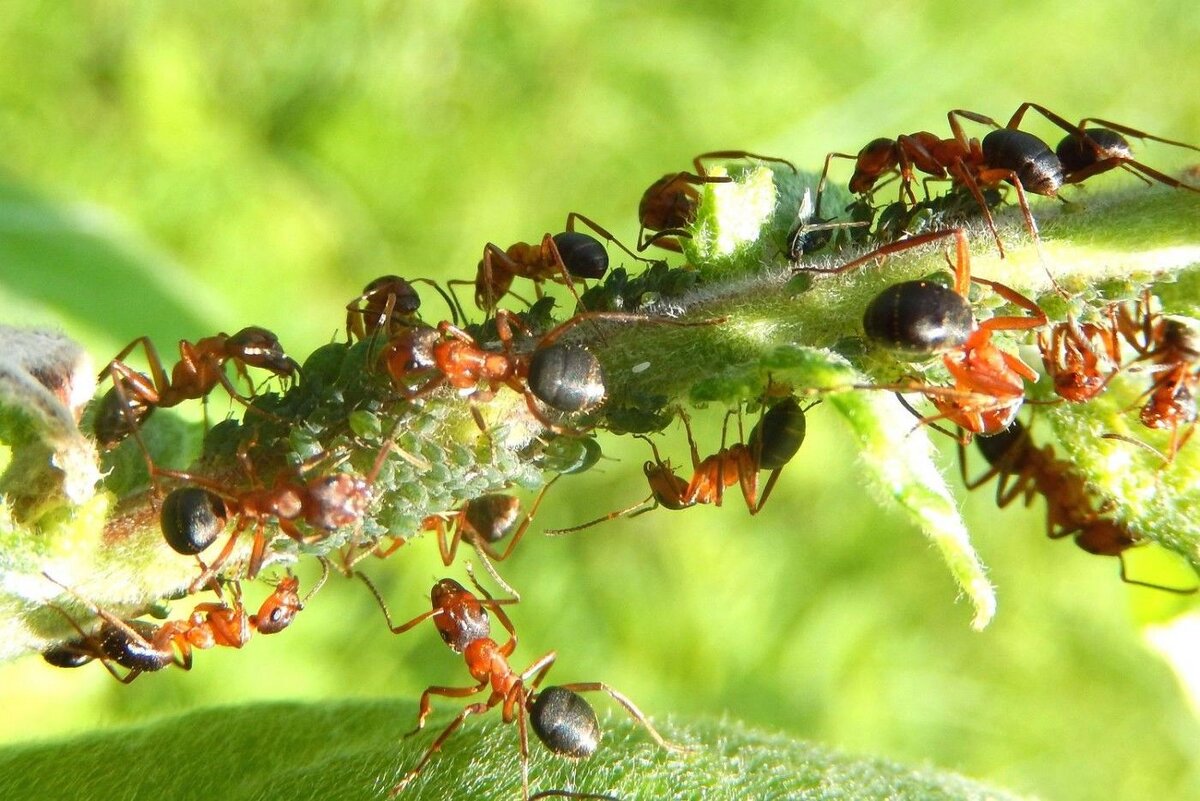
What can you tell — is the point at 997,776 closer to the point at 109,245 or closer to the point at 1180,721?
the point at 1180,721

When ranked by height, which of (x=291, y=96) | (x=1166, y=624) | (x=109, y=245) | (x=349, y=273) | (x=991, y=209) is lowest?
(x=1166, y=624)

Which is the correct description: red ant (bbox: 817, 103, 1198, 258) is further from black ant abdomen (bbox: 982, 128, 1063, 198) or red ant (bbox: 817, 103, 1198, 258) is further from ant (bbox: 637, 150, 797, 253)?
ant (bbox: 637, 150, 797, 253)

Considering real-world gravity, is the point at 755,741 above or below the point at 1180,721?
above

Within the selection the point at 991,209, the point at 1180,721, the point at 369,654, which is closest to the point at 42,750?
the point at 991,209

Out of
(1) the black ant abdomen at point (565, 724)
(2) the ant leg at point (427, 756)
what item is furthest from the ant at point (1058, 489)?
(2) the ant leg at point (427, 756)

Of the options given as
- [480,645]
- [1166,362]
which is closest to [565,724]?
[480,645]

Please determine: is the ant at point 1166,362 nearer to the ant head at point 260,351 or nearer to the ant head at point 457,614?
the ant head at point 457,614

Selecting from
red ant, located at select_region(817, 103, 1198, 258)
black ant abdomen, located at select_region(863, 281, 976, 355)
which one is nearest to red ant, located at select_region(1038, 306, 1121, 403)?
red ant, located at select_region(817, 103, 1198, 258)
